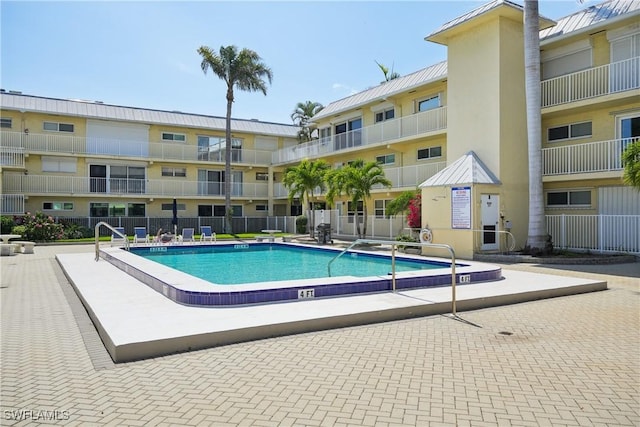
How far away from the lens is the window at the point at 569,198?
62.8 feet

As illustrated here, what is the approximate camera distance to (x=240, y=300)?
828cm

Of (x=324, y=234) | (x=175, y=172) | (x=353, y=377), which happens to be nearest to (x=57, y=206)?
(x=175, y=172)

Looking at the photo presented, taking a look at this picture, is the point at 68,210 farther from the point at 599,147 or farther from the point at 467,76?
the point at 599,147

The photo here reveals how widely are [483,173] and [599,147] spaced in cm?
465

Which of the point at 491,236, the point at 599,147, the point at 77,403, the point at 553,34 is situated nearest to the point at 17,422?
the point at 77,403

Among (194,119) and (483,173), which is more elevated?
(194,119)

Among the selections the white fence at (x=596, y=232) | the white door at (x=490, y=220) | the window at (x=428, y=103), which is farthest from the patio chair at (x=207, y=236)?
the white fence at (x=596, y=232)

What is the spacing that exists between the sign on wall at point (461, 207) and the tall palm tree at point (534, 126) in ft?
7.56

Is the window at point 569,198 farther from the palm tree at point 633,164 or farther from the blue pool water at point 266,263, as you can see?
the blue pool water at point 266,263

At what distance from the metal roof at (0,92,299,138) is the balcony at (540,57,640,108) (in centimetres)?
2634

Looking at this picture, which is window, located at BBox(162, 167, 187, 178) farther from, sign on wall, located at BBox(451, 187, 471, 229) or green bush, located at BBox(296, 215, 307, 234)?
sign on wall, located at BBox(451, 187, 471, 229)

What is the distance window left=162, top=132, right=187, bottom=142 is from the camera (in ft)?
120

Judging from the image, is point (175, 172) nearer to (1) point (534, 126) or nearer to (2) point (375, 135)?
(2) point (375, 135)

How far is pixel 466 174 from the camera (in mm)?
17984
